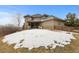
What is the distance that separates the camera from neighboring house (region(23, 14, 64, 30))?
1438 mm

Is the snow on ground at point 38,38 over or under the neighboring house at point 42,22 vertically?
under

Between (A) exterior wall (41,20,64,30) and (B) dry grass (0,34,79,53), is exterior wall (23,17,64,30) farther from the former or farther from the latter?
(B) dry grass (0,34,79,53)

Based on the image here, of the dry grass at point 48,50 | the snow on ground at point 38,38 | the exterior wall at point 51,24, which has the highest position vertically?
the exterior wall at point 51,24

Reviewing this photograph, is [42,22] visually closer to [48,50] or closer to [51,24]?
[51,24]

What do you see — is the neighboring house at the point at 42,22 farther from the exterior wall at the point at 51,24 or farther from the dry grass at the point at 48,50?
the dry grass at the point at 48,50

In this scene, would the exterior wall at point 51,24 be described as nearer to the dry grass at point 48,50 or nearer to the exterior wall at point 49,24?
the exterior wall at point 49,24

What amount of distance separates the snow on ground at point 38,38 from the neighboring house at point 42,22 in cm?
4

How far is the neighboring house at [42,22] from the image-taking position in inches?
56.6

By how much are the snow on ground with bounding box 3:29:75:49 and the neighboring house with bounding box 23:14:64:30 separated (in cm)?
4

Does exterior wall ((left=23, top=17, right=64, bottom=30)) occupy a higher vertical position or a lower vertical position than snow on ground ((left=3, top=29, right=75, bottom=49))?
higher

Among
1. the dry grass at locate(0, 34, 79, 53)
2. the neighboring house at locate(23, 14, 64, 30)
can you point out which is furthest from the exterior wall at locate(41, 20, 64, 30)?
the dry grass at locate(0, 34, 79, 53)

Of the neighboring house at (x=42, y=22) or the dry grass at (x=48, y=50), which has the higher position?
the neighboring house at (x=42, y=22)

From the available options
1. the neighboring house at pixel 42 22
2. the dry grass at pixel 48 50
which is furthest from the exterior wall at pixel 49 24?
the dry grass at pixel 48 50

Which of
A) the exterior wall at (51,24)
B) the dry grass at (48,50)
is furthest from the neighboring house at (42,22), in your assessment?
the dry grass at (48,50)
